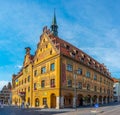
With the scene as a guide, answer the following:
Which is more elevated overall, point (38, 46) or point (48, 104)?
point (38, 46)

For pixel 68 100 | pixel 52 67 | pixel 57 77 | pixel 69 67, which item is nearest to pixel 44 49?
pixel 52 67

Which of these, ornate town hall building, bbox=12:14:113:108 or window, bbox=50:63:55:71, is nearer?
ornate town hall building, bbox=12:14:113:108

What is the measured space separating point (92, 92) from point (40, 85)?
61.5 ft

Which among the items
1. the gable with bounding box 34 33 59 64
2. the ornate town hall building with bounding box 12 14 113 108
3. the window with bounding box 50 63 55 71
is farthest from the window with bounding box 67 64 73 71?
the gable with bounding box 34 33 59 64

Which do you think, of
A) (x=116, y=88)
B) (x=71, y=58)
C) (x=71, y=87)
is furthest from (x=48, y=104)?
(x=116, y=88)

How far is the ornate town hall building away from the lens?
5144 centimetres

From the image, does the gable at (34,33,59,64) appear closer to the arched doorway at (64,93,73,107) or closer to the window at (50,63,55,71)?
the window at (50,63,55,71)

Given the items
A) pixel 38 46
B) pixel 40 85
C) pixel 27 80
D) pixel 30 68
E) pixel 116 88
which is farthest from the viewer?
pixel 116 88

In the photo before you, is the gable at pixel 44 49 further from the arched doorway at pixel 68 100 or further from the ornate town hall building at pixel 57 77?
the arched doorway at pixel 68 100

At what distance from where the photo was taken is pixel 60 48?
52.8 metres

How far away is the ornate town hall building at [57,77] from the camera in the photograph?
5144 cm

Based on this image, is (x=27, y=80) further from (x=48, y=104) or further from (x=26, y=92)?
(x=48, y=104)

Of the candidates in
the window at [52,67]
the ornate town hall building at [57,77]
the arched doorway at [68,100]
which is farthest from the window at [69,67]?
the arched doorway at [68,100]

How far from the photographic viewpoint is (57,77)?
167 feet
